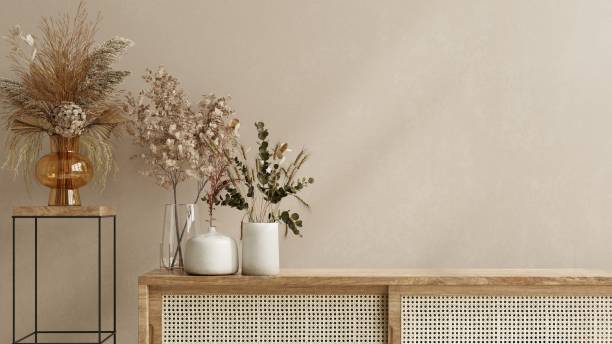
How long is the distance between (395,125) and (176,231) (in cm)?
90

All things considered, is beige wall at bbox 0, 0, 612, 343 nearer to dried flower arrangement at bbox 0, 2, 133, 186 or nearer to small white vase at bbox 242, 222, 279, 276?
dried flower arrangement at bbox 0, 2, 133, 186

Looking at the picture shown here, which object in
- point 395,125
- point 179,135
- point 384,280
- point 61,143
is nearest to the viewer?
point 384,280

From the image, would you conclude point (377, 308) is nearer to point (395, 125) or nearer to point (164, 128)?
point (395, 125)

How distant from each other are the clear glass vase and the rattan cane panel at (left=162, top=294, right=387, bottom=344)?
221 millimetres

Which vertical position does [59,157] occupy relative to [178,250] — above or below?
above

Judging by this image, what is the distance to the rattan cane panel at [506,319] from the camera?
2.24 meters

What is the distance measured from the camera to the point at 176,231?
2486 mm

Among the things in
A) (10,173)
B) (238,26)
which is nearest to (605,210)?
(238,26)

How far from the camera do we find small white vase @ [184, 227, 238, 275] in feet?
7.46

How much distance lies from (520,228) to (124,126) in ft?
4.96

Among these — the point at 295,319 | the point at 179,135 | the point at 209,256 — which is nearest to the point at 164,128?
the point at 179,135

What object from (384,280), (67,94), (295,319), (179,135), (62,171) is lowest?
(295,319)

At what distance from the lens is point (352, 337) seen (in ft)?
7.47

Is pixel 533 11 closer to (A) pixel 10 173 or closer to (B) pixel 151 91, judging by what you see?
(B) pixel 151 91
